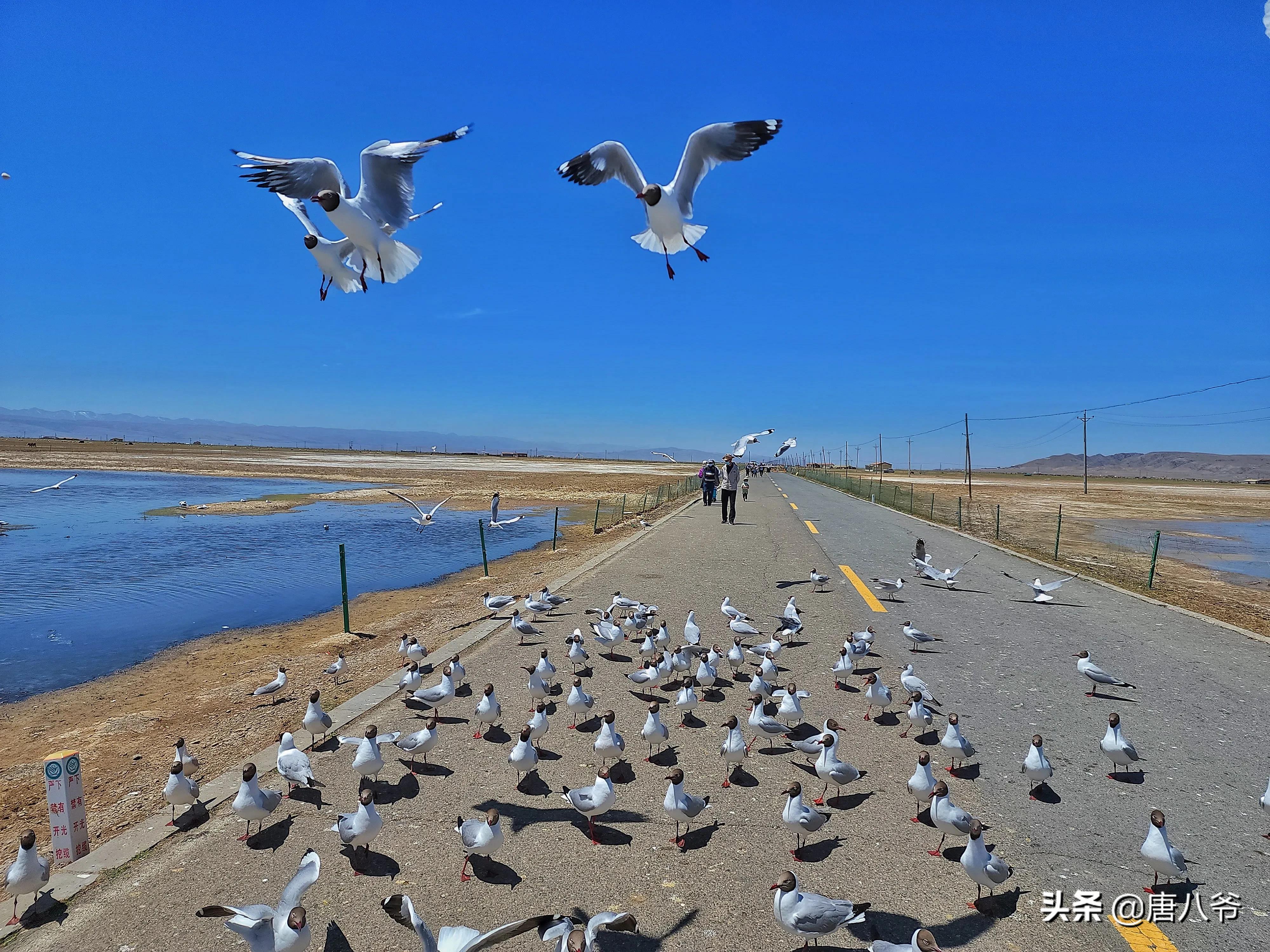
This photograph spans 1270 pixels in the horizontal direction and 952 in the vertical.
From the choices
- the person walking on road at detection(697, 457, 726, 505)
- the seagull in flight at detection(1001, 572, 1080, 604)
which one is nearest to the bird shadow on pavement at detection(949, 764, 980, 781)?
the seagull in flight at detection(1001, 572, 1080, 604)

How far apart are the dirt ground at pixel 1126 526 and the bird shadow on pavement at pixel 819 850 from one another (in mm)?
10437

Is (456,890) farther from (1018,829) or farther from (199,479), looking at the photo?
(199,479)

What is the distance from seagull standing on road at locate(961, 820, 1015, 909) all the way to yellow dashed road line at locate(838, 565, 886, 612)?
7.64 meters

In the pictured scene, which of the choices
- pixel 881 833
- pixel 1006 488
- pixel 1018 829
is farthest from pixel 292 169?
pixel 1006 488

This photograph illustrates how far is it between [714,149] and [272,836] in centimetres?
642

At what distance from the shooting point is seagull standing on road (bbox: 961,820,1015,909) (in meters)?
3.89

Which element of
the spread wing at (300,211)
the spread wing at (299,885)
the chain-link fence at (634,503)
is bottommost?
the chain-link fence at (634,503)

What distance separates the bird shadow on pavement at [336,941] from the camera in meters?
3.45

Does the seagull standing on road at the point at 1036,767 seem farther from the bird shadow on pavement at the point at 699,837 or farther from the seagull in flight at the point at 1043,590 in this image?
the seagull in flight at the point at 1043,590

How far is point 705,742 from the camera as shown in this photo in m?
6.14

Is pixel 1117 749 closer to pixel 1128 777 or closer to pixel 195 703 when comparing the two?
pixel 1128 777

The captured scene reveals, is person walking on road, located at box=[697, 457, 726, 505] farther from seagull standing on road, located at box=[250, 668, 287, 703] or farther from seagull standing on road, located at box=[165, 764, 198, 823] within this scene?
seagull standing on road, located at box=[165, 764, 198, 823]

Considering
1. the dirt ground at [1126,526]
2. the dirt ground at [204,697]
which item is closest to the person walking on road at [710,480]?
the dirt ground at [1126,526]

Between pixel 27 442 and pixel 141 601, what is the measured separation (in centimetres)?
16439
